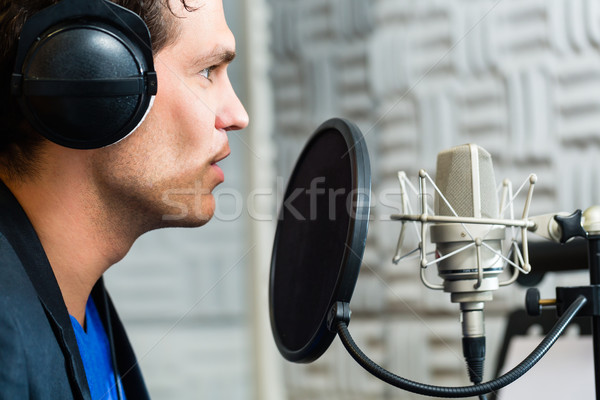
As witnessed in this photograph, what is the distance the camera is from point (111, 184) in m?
0.83

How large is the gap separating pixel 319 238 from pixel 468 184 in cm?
20

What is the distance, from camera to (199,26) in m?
0.87

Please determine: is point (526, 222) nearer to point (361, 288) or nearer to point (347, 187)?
point (347, 187)

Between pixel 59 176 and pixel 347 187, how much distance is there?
428 mm

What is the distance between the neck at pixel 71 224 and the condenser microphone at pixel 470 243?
0.47 meters

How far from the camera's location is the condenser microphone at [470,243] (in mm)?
661

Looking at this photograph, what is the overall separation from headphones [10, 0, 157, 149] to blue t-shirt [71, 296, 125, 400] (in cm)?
32

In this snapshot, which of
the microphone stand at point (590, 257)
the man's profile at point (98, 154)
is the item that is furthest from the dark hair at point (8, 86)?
the microphone stand at point (590, 257)

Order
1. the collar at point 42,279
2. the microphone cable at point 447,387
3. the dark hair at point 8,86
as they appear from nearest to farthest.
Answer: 1. the microphone cable at point 447,387
2. the collar at point 42,279
3. the dark hair at point 8,86

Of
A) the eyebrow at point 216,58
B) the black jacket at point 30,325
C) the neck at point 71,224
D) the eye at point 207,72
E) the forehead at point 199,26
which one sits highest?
the forehead at point 199,26

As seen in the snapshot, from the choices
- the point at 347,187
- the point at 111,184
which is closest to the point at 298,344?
the point at 347,187

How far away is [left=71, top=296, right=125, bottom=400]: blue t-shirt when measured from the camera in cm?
86

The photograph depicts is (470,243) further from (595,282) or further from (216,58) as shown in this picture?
(216,58)

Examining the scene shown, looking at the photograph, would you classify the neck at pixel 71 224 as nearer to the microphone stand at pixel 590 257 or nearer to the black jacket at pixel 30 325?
the black jacket at pixel 30 325
